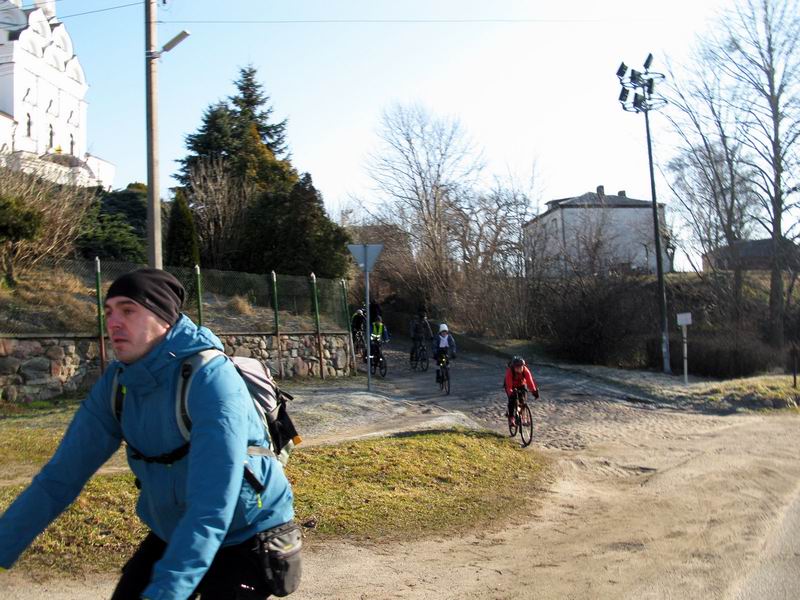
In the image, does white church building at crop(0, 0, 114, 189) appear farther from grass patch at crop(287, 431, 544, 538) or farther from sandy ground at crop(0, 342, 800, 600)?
grass patch at crop(287, 431, 544, 538)

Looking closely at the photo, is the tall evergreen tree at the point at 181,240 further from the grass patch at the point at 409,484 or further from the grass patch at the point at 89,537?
the grass patch at the point at 89,537

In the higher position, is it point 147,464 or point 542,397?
point 147,464

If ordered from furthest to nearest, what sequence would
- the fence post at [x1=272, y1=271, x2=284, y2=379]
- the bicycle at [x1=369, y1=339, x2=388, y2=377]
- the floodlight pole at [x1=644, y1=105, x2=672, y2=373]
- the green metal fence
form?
the floodlight pole at [x1=644, y1=105, x2=672, y2=373]
the bicycle at [x1=369, y1=339, x2=388, y2=377]
the fence post at [x1=272, y1=271, x2=284, y2=379]
the green metal fence

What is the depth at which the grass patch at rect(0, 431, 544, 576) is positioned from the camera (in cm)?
606

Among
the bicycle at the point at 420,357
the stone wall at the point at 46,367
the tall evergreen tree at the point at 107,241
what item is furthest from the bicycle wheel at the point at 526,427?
the bicycle at the point at 420,357

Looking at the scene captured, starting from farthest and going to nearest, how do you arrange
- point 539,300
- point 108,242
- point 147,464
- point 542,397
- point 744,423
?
point 539,300 → point 108,242 → point 542,397 → point 744,423 → point 147,464

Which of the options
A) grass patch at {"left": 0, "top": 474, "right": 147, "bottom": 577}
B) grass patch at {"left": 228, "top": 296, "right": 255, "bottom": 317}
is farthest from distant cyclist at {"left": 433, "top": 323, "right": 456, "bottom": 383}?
grass patch at {"left": 0, "top": 474, "right": 147, "bottom": 577}

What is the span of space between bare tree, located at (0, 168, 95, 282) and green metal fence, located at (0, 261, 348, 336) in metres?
0.34

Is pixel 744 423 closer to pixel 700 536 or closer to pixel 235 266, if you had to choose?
pixel 700 536

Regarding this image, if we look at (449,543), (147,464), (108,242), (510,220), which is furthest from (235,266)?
(147,464)

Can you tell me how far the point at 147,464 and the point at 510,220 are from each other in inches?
1334

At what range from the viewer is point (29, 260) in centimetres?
1609

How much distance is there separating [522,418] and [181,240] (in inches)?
488

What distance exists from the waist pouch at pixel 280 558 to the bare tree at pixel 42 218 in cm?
1404
